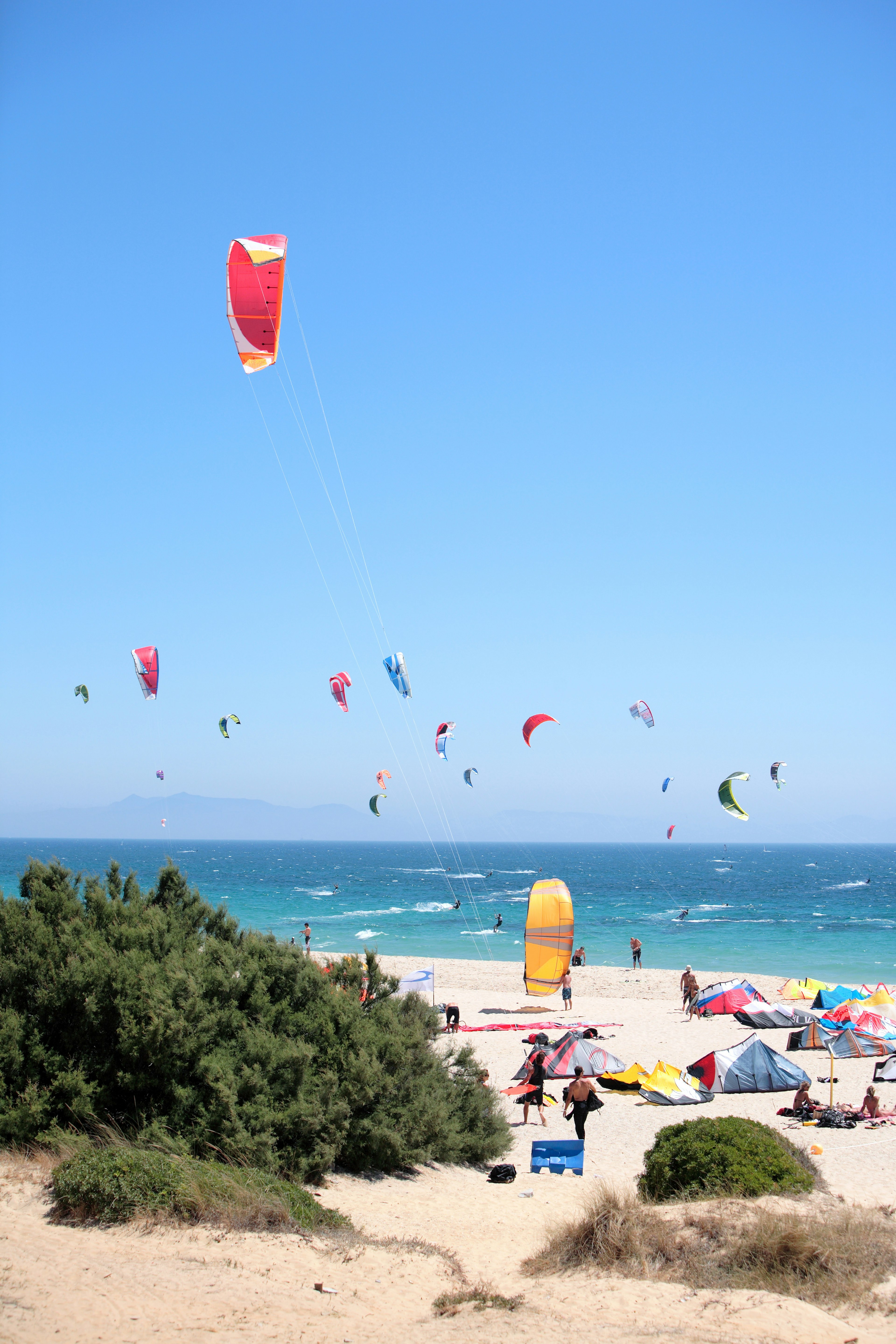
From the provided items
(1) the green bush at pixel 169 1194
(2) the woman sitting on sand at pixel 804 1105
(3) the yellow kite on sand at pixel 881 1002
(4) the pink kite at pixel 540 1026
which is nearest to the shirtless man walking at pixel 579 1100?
(2) the woman sitting on sand at pixel 804 1105

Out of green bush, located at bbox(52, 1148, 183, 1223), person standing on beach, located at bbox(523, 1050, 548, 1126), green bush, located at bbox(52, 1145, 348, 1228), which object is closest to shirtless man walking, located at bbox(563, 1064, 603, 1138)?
person standing on beach, located at bbox(523, 1050, 548, 1126)

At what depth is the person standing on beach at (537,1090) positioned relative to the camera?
11477mm

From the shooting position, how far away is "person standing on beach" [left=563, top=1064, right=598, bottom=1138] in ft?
34.4

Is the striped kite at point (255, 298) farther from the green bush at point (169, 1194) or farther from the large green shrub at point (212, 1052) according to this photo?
the green bush at point (169, 1194)

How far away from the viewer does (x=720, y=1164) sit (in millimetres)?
7156

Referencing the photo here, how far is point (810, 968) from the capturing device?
104 ft

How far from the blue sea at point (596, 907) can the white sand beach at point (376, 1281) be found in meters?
4.61

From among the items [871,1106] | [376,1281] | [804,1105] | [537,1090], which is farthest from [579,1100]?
[376,1281]

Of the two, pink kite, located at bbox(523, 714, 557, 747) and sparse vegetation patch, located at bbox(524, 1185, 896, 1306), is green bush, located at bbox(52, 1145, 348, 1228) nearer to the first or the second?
sparse vegetation patch, located at bbox(524, 1185, 896, 1306)

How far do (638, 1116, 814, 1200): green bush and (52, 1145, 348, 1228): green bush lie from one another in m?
2.66

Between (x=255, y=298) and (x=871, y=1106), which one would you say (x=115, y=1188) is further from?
(x=871, y=1106)

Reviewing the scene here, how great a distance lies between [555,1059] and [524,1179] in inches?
217

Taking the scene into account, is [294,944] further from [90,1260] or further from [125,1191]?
[90,1260]

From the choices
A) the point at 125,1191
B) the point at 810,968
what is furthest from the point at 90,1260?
the point at 810,968
